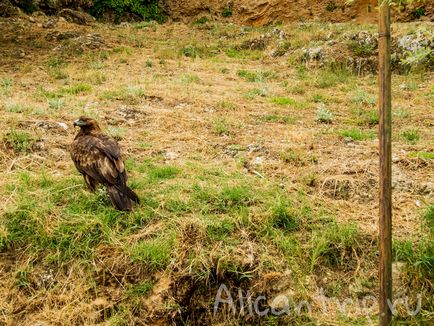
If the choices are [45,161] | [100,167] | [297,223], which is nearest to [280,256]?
[297,223]

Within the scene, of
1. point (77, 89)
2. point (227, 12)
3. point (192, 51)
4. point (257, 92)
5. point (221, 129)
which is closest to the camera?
point (221, 129)

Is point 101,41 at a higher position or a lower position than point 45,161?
higher

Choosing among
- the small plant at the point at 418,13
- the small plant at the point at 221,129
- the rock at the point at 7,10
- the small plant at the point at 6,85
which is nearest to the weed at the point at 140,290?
the small plant at the point at 221,129

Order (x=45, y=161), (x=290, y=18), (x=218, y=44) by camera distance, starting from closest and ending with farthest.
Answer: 1. (x=45, y=161)
2. (x=218, y=44)
3. (x=290, y=18)

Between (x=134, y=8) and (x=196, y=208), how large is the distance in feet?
53.1

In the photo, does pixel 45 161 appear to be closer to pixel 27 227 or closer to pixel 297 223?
pixel 27 227

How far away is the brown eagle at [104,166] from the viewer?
425 centimetres

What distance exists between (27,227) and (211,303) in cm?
173

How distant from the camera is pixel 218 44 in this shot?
1427cm

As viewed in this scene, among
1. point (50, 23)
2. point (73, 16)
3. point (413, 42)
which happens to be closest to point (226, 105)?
point (413, 42)

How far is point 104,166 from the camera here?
4359 millimetres

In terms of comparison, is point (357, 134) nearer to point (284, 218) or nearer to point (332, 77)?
point (284, 218)

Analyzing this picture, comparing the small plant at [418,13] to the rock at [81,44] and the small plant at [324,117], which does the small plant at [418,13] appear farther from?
the small plant at [324,117]

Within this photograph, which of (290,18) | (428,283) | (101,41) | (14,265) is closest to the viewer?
(428,283)
